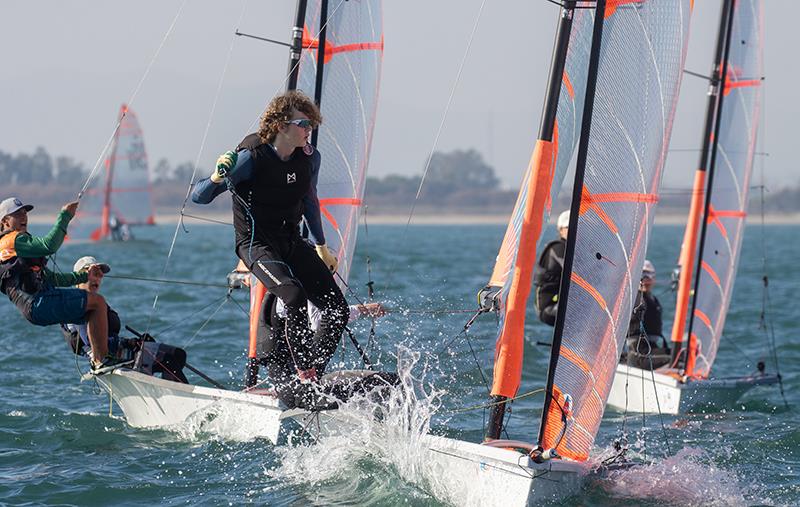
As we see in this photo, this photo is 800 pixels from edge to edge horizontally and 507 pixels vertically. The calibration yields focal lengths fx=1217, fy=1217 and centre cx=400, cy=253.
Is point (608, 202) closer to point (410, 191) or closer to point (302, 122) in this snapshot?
point (302, 122)

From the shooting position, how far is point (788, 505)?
6.06m

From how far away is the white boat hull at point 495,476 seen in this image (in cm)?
529

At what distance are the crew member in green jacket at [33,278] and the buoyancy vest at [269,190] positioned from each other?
1120 mm

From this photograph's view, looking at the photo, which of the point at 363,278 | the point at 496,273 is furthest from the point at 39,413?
the point at 363,278

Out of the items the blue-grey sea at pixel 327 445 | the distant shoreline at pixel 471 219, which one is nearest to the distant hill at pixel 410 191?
the distant shoreline at pixel 471 219

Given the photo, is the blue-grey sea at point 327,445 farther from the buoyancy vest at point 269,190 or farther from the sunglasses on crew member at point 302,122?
the sunglasses on crew member at point 302,122

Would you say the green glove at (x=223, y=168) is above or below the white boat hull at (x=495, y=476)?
above

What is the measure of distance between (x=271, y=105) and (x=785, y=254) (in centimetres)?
3962

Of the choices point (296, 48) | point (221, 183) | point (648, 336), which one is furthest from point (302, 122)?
point (648, 336)

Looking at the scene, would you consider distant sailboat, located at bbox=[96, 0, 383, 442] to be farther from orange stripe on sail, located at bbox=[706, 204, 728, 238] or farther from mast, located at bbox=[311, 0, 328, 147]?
orange stripe on sail, located at bbox=[706, 204, 728, 238]

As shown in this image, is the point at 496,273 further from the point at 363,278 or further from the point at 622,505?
the point at 363,278

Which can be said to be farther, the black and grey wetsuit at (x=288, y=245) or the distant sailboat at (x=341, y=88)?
the distant sailboat at (x=341, y=88)

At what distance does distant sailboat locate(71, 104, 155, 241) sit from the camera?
42.3 m

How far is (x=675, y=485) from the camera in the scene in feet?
19.8
